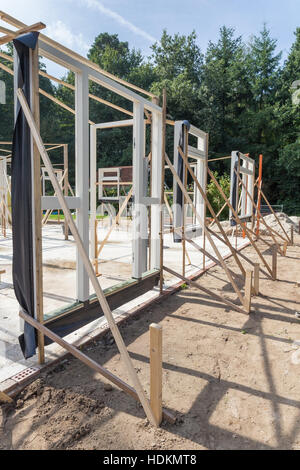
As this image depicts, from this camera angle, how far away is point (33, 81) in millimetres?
2795

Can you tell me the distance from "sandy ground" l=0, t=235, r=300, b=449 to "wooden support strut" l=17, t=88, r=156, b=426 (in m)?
0.22

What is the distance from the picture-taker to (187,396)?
258 centimetres

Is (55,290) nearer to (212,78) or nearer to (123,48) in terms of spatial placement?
(212,78)

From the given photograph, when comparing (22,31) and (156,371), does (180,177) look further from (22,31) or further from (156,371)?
(156,371)

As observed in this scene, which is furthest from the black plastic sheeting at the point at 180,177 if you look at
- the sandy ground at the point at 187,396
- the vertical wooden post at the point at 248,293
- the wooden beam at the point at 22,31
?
the wooden beam at the point at 22,31

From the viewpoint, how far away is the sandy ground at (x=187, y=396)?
6.90 feet

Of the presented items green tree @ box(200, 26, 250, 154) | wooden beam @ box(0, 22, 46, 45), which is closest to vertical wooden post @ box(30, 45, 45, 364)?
wooden beam @ box(0, 22, 46, 45)

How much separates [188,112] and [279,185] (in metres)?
9.88

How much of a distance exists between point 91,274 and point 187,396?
1253 millimetres

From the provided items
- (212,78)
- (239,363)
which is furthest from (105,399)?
(212,78)

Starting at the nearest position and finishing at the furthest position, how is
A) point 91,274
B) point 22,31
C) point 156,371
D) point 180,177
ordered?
point 156,371
point 91,274
point 22,31
point 180,177

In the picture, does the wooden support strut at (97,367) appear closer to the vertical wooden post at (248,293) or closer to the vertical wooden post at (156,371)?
the vertical wooden post at (156,371)

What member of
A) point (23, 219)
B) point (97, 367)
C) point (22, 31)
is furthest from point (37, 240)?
point (22, 31)

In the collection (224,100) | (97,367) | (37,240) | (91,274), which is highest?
(224,100)
